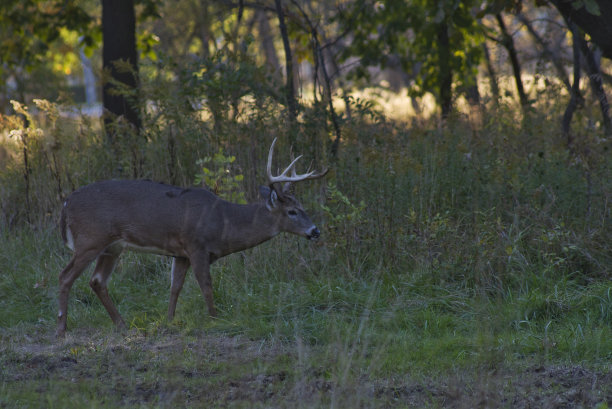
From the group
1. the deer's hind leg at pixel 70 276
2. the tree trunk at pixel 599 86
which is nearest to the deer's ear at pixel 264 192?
the deer's hind leg at pixel 70 276

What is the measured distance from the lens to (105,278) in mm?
6734

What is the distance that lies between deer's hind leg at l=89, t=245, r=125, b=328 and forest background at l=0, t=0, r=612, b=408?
0.13 m

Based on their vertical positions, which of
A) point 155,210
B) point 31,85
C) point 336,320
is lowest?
point 336,320

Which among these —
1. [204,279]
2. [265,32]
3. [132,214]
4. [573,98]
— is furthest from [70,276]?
[265,32]

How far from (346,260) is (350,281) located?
13.1 inches

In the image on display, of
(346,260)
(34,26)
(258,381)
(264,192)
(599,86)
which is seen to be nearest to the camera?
(258,381)

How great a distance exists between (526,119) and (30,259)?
6.05 meters

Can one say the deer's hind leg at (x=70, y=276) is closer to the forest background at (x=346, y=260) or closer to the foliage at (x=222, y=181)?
the forest background at (x=346, y=260)

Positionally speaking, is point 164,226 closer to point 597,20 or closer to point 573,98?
point 597,20

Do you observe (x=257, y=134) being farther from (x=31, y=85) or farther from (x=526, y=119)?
(x=31, y=85)

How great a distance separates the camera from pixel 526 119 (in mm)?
9898

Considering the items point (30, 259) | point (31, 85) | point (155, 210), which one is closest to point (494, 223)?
point (155, 210)

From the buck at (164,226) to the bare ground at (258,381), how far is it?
952 millimetres

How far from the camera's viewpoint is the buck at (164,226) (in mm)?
6441
